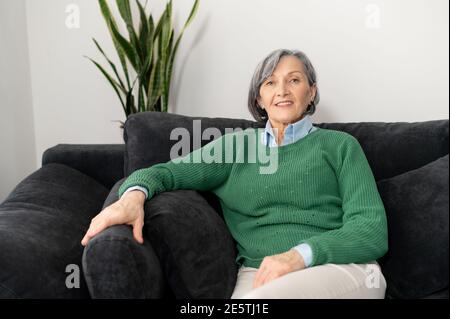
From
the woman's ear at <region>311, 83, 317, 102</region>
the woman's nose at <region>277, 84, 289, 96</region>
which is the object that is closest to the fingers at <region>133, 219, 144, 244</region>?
the woman's nose at <region>277, 84, 289, 96</region>

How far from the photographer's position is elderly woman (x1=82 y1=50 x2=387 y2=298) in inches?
50.1

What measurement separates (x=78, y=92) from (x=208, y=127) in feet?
4.15

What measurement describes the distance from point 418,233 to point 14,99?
221 centimetres

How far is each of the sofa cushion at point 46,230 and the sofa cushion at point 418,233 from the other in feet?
2.89

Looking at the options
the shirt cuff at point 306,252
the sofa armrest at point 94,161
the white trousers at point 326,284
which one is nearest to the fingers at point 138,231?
the white trousers at point 326,284

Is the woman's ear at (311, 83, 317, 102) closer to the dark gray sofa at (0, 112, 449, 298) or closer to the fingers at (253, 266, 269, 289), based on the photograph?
the dark gray sofa at (0, 112, 449, 298)

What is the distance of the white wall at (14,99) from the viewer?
263 cm

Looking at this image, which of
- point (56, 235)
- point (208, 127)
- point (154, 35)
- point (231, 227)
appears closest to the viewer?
point (56, 235)

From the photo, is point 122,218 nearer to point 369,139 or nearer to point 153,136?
Answer: point 153,136

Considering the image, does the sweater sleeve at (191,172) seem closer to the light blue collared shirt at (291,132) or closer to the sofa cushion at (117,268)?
the light blue collared shirt at (291,132)

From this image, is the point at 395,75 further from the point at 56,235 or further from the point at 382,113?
the point at 56,235
